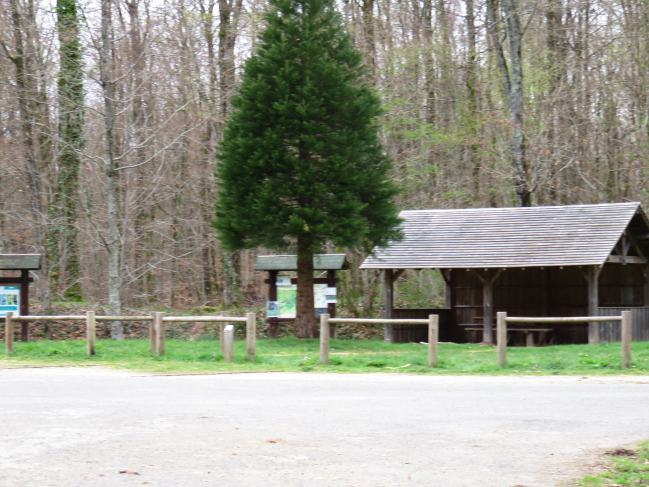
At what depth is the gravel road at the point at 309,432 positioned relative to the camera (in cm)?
575

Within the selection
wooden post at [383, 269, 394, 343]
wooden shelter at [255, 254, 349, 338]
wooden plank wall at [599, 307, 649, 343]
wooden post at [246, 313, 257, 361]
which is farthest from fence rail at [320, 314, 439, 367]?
wooden plank wall at [599, 307, 649, 343]

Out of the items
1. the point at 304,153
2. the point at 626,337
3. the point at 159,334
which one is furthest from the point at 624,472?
the point at 304,153

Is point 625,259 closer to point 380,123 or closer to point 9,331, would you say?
point 380,123

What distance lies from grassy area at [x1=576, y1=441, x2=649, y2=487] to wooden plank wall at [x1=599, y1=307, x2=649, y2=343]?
16263mm

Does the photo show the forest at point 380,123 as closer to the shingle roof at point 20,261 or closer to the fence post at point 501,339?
the shingle roof at point 20,261

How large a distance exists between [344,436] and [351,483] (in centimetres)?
168

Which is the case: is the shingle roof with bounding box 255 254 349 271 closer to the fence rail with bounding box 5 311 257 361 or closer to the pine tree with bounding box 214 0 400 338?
the pine tree with bounding box 214 0 400 338

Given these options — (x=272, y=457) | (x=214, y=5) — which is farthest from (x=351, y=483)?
(x=214, y=5)

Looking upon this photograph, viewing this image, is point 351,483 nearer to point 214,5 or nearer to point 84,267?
point 214,5

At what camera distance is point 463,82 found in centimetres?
3347

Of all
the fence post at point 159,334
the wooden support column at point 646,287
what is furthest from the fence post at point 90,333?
the wooden support column at point 646,287

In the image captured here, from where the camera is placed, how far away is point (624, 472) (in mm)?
5848

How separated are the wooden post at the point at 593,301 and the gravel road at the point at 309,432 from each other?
9.91 metres

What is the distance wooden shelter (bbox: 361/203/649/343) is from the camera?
22188 mm
